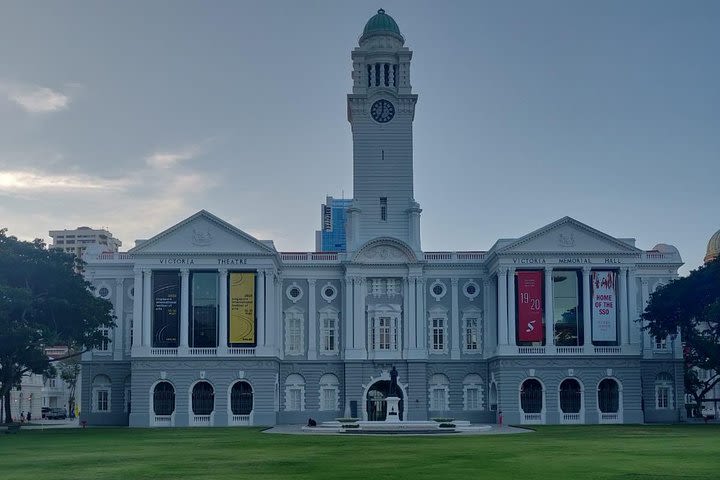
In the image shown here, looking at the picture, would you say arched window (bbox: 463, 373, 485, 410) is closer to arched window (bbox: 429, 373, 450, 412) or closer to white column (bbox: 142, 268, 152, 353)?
arched window (bbox: 429, 373, 450, 412)

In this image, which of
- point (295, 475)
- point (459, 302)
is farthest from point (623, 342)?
point (295, 475)

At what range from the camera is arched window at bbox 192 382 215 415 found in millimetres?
83500

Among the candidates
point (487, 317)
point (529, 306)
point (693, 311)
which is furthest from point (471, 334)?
point (693, 311)

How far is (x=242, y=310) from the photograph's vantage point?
83.5 meters

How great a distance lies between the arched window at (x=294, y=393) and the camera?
87875mm

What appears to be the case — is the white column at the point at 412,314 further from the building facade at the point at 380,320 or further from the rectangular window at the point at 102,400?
the rectangular window at the point at 102,400

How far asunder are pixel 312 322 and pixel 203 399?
11.4 m

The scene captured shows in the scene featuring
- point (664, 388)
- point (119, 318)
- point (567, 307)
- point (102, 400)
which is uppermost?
point (567, 307)

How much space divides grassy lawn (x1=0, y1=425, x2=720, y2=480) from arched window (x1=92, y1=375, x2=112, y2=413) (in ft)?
90.9

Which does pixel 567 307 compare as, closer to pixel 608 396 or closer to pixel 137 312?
pixel 608 396

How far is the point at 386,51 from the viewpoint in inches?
3610

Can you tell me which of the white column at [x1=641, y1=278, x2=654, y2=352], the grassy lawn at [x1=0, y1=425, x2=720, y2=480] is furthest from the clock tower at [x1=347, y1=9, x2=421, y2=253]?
the grassy lawn at [x1=0, y1=425, x2=720, y2=480]

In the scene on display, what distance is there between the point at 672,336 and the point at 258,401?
3495cm

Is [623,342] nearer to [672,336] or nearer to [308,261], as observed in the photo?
[672,336]
